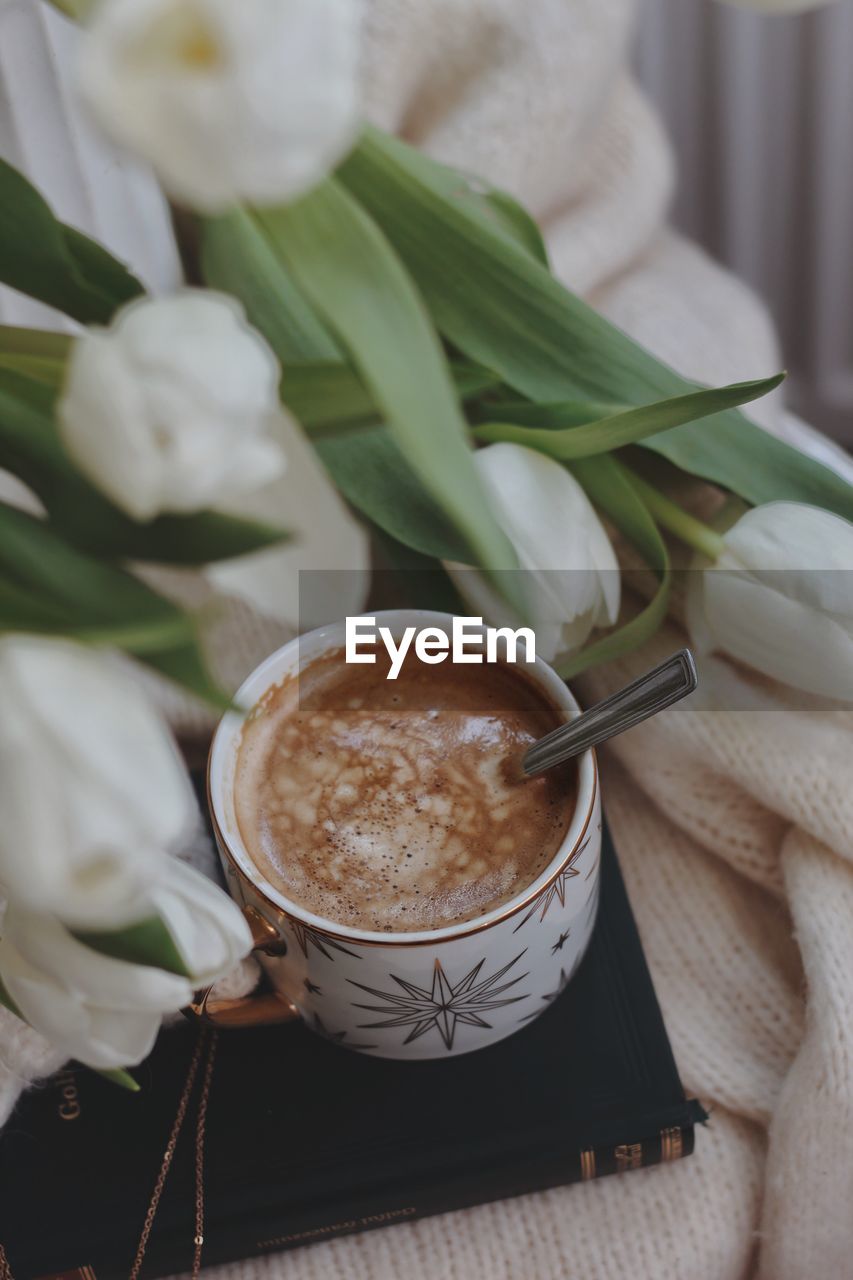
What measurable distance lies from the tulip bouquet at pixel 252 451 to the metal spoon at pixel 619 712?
41 mm

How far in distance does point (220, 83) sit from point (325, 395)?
0.14 metres

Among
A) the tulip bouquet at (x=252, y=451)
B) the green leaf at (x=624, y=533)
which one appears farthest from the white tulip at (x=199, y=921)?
the green leaf at (x=624, y=533)

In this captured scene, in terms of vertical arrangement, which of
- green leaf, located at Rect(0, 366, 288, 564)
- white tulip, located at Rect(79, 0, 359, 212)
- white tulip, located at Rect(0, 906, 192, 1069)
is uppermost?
white tulip, located at Rect(79, 0, 359, 212)

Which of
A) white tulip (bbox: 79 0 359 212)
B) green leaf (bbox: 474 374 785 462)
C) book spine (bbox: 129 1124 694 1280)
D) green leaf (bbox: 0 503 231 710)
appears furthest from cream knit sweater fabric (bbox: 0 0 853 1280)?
white tulip (bbox: 79 0 359 212)

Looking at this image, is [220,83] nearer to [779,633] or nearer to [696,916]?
[779,633]

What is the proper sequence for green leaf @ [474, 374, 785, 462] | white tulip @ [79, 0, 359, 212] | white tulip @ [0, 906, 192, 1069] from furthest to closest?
green leaf @ [474, 374, 785, 462] < white tulip @ [0, 906, 192, 1069] < white tulip @ [79, 0, 359, 212]

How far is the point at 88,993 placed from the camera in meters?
0.29

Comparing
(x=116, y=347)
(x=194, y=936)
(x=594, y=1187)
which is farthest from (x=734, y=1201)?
(x=116, y=347)

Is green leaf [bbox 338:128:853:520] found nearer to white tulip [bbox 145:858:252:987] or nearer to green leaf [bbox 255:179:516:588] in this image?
green leaf [bbox 255:179:516:588]

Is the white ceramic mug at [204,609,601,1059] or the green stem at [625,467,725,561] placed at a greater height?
the green stem at [625,467,725,561]

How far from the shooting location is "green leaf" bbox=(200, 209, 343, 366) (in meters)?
0.40

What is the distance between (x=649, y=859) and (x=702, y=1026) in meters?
0.08

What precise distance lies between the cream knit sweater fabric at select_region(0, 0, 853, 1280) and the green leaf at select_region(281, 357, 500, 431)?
260mm

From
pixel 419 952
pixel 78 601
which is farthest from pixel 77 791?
pixel 419 952
